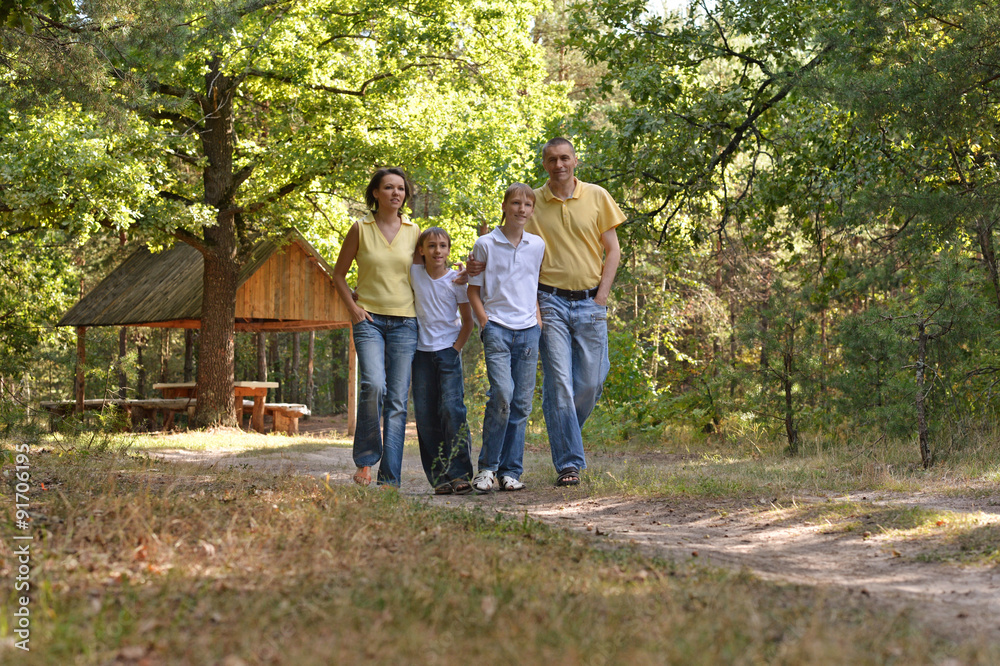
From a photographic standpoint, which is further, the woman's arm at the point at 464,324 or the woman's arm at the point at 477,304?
the woman's arm at the point at 464,324

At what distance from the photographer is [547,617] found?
104 inches

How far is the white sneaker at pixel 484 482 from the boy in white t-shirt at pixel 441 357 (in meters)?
0.11

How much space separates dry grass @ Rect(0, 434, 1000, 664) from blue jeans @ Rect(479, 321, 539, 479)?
1741mm

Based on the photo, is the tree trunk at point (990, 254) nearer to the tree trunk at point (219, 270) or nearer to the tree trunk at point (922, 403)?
the tree trunk at point (922, 403)

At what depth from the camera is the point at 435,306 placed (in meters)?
6.05

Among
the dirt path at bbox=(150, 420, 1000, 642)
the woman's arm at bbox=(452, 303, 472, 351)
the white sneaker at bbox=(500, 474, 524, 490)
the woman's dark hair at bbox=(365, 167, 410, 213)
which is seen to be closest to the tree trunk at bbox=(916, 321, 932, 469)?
the dirt path at bbox=(150, 420, 1000, 642)

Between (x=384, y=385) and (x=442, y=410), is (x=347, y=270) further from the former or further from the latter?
(x=442, y=410)

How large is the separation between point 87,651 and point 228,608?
47cm

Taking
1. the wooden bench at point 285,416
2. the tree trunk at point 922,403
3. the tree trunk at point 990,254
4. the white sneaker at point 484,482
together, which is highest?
the tree trunk at point 990,254

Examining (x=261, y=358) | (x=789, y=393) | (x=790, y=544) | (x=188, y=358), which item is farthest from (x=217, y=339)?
(x=188, y=358)

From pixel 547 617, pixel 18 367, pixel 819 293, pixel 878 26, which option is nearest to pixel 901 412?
pixel 819 293

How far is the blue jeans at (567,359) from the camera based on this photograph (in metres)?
6.11

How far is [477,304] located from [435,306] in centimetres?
33

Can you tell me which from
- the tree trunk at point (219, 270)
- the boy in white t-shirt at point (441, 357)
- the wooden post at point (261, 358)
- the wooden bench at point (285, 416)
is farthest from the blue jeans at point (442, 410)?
the wooden post at point (261, 358)
